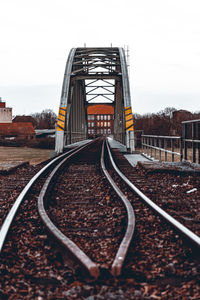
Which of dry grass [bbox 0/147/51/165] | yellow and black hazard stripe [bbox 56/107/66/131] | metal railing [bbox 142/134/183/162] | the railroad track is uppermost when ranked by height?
yellow and black hazard stripe [bbox 56/107/66/131]

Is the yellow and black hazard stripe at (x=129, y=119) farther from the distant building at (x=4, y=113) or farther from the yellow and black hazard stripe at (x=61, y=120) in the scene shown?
the distant building at (x=4, y=113)

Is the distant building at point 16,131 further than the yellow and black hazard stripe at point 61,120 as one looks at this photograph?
Yes

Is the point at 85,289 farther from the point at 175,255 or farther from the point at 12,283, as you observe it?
the point at 175,255

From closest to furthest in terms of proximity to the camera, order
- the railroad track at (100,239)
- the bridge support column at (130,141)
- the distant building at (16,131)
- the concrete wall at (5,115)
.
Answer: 1. the railroad track at (100,239)
2. the bridge support column at (130,141)
3. the distant building at (16,131)
4. the concrete wall at (5,115)

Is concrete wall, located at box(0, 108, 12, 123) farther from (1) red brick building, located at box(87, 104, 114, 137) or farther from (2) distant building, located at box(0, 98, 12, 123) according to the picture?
(1) red brick building, located at box(87, 104, 114, 137)

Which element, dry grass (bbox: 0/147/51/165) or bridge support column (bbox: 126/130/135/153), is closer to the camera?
bridge support column (bbox: 126/130/135/153)

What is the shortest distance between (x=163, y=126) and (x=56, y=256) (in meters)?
36.1

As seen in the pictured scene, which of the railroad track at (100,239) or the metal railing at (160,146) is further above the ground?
the metal railing at (160,146)

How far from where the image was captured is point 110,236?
3.70m

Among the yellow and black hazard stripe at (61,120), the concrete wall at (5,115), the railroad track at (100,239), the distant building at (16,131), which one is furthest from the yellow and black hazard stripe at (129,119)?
the concrete wall at (5,115)

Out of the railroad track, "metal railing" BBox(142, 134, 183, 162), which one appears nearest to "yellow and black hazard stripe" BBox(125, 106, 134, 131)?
"metal railing" BBox(142, 134, 183, 162)

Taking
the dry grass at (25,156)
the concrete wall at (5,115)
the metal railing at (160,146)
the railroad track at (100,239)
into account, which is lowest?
the dry grass at (25,156)

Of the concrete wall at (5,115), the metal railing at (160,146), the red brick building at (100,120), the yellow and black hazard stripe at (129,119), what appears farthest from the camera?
the red brick building at (100,120)

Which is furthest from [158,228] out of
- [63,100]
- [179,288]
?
[63,100]
